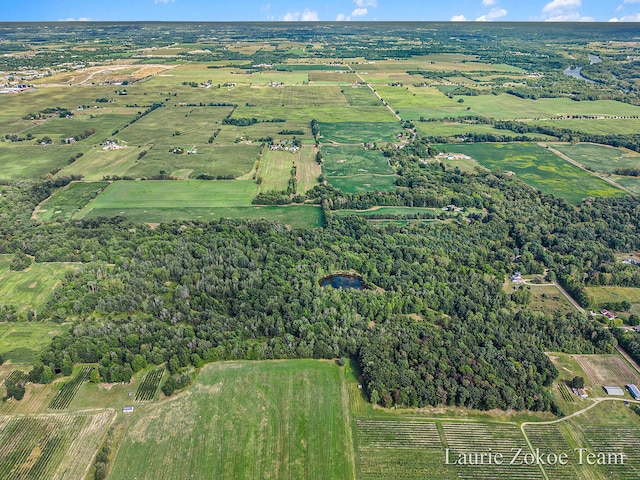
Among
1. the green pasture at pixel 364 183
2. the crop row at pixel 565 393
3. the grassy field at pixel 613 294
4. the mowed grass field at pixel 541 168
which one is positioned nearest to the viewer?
the crop row at pixel 565 393

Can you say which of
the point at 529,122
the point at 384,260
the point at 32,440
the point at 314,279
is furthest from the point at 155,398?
the point at 529,122

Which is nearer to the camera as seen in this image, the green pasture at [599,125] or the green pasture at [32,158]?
the green pasture at [32,158]

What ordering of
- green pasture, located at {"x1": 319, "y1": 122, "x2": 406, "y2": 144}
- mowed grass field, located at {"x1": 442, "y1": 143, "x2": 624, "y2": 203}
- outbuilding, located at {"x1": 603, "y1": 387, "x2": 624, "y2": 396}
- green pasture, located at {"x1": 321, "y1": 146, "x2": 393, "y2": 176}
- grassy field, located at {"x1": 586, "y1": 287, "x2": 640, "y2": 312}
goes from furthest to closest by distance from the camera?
1. green pasture, located at {"x1": 319, "y1": 122, "x2": 406, "y2": 144}
2. green pasture, located at {"x1": 321, "y1": 146, "x2": 393, "y2": 176}
3. mowed grass field, located at {"x1": 442, "y1": 143, "x2": 624, "y2": 203}
4. grassy field, located at {"x1": 586, "y1": 287, "x2": 640, "y2": 312}
5. outbuilding, located at {"x1": 603, "y1": 387, "x2": 624, "y2": 396}

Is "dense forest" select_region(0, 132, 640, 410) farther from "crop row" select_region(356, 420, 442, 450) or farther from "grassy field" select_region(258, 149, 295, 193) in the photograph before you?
"grassy field" select_region(258, 149, 295, 193)

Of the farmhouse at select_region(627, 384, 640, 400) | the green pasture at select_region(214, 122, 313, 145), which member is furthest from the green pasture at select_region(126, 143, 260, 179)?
the farmhouse at select_region(627, 384, 640, 400)


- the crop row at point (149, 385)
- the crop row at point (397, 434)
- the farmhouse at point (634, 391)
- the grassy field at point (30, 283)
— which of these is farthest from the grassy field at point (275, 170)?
the farmhouse at point (634, 391)

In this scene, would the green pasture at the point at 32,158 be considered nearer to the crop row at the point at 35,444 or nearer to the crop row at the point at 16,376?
the crop row at the point at 16,376
